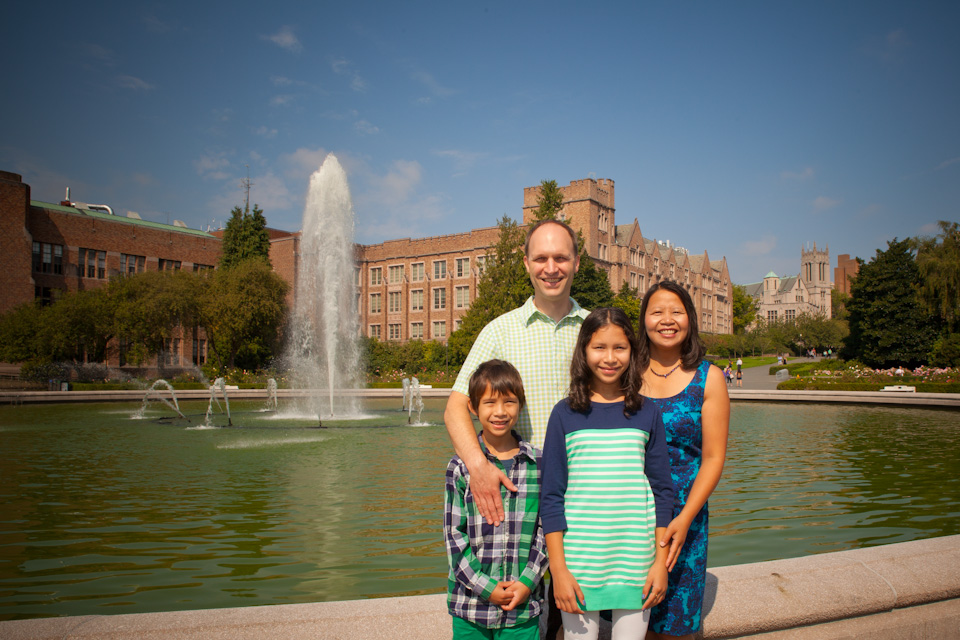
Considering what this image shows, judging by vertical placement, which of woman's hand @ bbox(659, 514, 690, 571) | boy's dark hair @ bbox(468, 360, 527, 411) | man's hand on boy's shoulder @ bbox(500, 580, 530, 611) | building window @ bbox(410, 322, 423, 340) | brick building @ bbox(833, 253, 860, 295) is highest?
brick building @ bbox(833, 253, 860, 295)

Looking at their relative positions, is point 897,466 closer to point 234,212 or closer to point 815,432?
point 815,432

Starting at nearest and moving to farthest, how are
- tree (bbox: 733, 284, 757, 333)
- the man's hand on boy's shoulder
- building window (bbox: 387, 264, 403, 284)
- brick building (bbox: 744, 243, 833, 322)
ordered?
the man's hand on boy's shoulder → building window (bbox: 387, 264, 403, 284) → tree (bbox: 733, 284, 757, 333) → brick building (bbox: 744, 243, 833, 322)

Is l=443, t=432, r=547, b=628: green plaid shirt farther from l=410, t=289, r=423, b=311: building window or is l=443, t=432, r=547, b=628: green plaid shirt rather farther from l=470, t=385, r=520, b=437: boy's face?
l=410, t=289, r=423, b=311: building window

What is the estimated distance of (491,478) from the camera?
2473 millimetres

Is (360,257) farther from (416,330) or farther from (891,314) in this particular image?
(891,314)

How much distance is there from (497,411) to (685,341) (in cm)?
86

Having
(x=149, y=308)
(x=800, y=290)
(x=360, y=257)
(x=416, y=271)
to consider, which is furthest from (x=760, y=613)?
(x=800, y=290)

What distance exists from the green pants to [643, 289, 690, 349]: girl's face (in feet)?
4.16

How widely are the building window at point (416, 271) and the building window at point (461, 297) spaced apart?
4.23m

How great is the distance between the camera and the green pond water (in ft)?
16.6

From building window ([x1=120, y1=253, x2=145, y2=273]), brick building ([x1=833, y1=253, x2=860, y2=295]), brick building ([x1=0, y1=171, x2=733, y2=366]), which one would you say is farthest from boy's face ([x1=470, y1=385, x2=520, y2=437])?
brick building ([x1=833, y1=253, x2=860, y2=295])

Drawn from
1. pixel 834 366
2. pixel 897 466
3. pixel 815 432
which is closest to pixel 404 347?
pixel 834 366

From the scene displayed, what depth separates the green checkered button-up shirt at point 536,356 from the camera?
112 inches

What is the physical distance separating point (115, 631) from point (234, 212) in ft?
162
